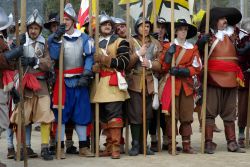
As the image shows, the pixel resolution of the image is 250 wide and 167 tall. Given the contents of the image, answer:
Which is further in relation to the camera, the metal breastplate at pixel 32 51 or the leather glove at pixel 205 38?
the leather glove at pixel 205 38

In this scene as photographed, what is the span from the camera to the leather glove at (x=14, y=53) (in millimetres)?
6293

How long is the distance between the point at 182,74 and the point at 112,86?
0.91 metres

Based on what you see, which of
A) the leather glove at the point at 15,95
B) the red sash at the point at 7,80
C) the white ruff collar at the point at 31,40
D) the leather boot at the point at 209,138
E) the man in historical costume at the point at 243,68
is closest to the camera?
the red sash at the point at 7,80

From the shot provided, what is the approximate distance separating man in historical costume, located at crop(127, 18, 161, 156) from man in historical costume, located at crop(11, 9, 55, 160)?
107cm

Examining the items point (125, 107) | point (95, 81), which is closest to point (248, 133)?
point (125, 107)

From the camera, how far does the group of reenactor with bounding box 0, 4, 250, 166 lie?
7.19 metres

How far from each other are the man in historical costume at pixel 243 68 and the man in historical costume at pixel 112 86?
65.9 inches

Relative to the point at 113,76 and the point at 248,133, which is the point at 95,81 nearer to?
the point at 113,76

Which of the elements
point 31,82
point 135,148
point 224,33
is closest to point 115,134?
point 135,148

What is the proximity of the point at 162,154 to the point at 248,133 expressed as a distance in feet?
4.70

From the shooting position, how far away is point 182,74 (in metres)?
7.50

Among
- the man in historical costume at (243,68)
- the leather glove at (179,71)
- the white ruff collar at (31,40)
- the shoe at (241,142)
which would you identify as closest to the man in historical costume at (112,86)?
the leather glove at (179,71)

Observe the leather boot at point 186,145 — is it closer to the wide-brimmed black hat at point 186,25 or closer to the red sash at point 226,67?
the red sash at point 226,67

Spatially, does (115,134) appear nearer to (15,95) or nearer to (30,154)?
(30,154)
